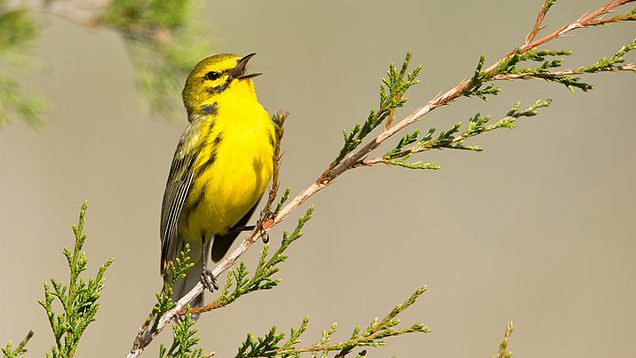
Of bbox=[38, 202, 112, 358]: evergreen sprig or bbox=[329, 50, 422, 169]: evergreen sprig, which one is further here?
bbox=[329, 50, 422, 169]: evergreen sprig

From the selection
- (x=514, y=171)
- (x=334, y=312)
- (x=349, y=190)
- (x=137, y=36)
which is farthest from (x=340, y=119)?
(x=137, y=36)

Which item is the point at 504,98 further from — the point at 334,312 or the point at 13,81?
the point at 13,81

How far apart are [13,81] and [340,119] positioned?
6.39m

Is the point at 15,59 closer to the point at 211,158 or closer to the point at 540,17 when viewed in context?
the point at 211,158

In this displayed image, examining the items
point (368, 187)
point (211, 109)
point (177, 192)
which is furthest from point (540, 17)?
point (368, 187)

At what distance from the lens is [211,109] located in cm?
421

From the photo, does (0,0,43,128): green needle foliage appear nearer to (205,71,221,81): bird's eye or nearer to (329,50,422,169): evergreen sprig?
(205,71,221,81): bird's eye

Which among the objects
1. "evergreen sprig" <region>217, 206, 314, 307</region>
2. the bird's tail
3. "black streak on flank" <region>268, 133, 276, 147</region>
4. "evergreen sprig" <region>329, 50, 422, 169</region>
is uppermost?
"black streak on flank" <region>268, 133, 276, 147</region>

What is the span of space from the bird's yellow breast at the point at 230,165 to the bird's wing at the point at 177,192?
3cm

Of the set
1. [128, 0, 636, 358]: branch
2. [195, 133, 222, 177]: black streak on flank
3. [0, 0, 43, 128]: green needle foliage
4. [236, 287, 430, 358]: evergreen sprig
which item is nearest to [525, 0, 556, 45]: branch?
[128, 0, 636, 358]: branch

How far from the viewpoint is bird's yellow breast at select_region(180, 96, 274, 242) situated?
3930 millimetres

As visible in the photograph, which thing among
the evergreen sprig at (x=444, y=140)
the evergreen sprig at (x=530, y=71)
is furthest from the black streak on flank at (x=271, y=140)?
the evergreen sprig at (x=530, y=71)

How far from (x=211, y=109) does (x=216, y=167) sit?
0.36 m

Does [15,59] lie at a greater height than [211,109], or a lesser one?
greater
